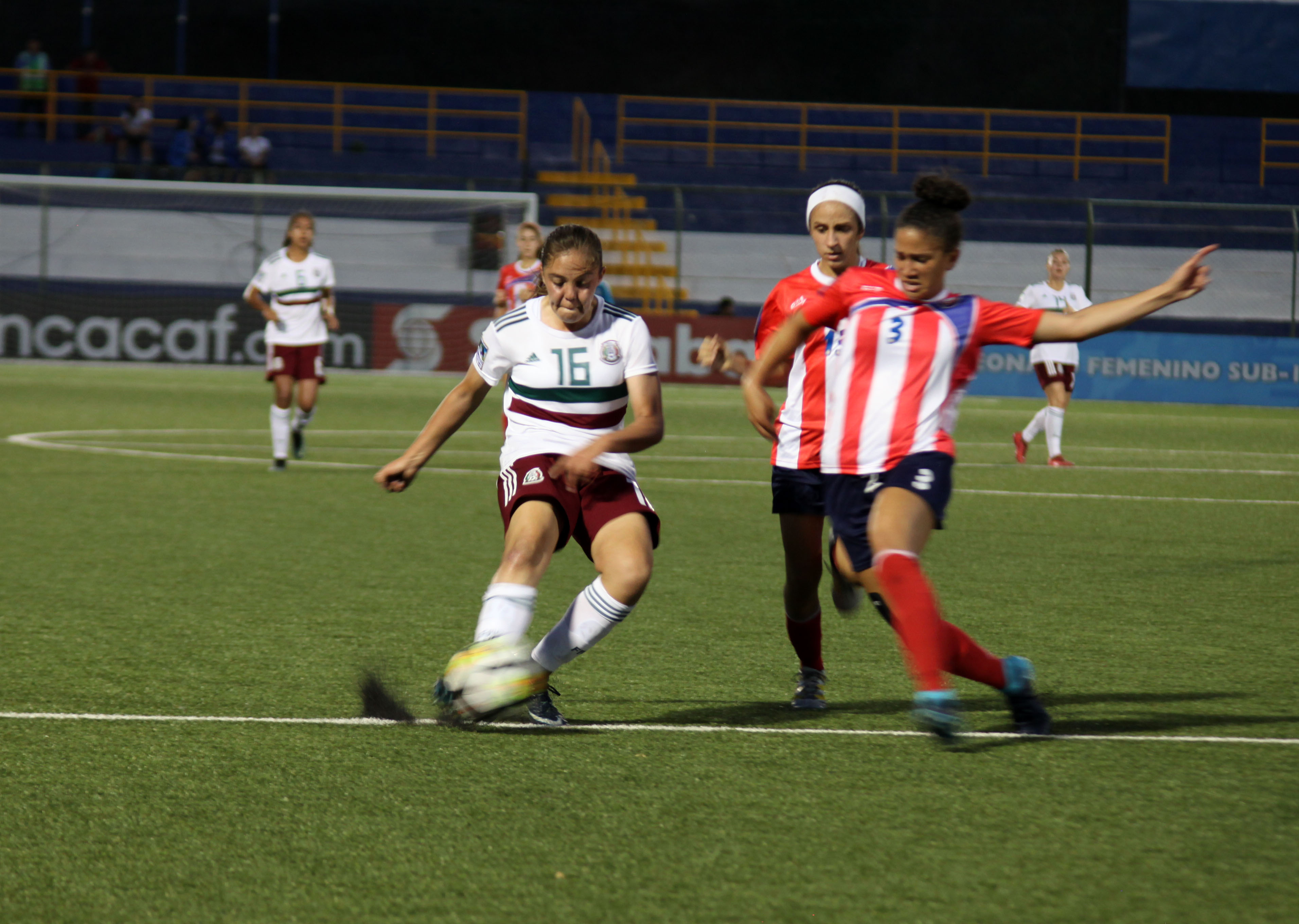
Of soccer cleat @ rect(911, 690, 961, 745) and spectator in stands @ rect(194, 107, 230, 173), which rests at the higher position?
spectator in stands @ rect(194, 107, 230, 173)

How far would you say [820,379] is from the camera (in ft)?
15.8

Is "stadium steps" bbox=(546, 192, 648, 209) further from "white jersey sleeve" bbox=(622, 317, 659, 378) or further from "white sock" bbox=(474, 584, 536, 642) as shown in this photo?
"white sock" bbox=(474, 584, 536, 642)

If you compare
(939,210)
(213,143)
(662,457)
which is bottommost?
(662,457)

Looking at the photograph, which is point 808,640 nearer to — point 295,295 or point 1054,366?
point 295,295

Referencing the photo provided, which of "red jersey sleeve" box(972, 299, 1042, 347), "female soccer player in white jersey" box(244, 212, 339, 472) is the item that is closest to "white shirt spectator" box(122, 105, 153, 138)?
"female soccer player in white jersey" box(244, 212, 339, 472)

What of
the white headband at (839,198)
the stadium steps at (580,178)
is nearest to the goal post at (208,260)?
the stadium steps at (580,178)

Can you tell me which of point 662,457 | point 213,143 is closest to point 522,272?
point 662,457

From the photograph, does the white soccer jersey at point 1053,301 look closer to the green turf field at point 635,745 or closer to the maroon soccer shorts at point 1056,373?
the maroon soccer shorts at point 1056,373

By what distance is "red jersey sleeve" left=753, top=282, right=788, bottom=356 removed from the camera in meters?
4.93

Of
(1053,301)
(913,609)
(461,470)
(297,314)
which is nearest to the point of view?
(913,609)

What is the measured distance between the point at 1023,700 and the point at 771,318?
1551 mm

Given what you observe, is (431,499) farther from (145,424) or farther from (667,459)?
(145,424)

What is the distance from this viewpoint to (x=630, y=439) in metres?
4.32

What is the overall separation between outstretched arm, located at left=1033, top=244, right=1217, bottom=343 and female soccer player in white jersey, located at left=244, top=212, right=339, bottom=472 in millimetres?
9257
